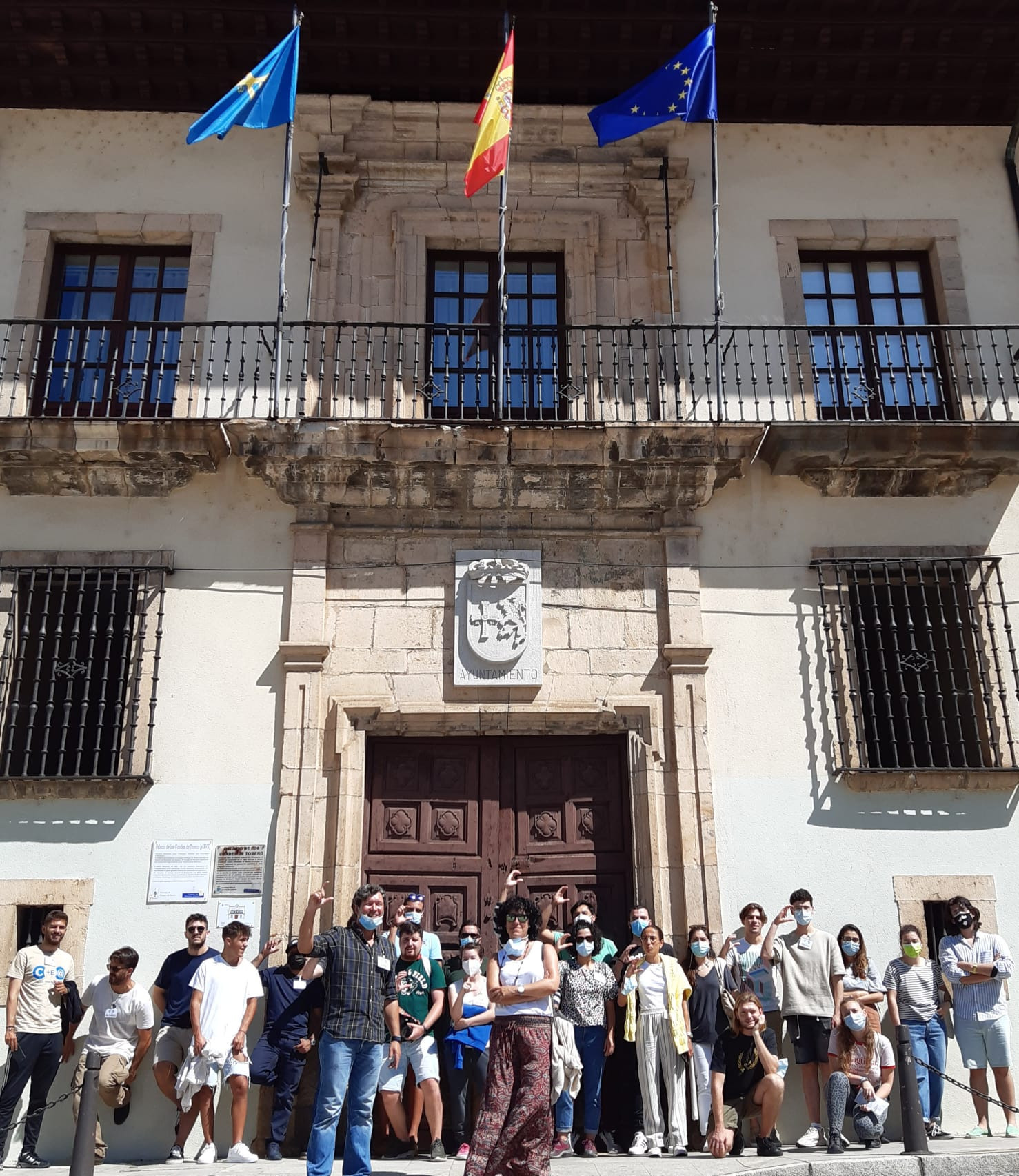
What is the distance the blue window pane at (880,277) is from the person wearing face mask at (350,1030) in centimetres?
707

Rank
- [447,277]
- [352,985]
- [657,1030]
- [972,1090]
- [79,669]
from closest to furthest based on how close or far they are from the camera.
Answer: [352,985]
[972,1090]
[657,1030]
[79,669]
[447,277]

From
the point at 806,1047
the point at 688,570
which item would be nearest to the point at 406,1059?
the point at 806,1047

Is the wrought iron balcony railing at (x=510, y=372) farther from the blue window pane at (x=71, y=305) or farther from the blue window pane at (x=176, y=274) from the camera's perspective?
the blue window pane at (x=176, y=274)

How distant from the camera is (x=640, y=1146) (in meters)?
6.87

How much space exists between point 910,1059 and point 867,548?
165 inches

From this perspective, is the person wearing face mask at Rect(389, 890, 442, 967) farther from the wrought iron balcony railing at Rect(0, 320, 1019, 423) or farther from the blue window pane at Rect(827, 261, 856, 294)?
the blue window pane at Rect(827, 261, 856, 294)

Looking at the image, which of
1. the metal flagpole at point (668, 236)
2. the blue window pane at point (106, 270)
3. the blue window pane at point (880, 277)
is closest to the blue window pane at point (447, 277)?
the metal flagpole at point (668, 236)

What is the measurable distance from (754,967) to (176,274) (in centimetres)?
725

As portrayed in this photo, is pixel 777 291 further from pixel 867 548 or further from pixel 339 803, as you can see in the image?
pixel 339 803

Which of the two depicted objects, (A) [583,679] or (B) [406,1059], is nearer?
(B) [406,1059]

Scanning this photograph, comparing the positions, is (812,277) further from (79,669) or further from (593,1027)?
(79,669)

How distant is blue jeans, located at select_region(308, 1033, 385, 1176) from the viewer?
5539 millimetres

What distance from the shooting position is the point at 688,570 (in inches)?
355

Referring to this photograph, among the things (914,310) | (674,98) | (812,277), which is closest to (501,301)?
(674,98)
